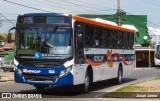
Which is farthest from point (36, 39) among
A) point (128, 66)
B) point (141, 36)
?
point (141, 36)

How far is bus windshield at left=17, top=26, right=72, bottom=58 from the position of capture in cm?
1638

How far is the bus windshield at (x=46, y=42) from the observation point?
16.4 m

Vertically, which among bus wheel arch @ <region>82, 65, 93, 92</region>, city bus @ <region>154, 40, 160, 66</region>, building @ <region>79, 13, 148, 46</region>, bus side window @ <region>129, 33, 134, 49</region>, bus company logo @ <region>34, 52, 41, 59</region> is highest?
building @ <region>79, 13, 148, 46</region>

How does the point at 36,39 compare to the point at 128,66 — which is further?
the point at 128,66

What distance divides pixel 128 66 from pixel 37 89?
875 cm

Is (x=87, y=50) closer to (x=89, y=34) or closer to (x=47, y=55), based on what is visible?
(x=89, y=34)

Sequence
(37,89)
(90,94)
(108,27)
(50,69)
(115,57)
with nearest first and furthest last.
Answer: (50,69) < (90,94) < (37,89) < (108,27) < (115,57)

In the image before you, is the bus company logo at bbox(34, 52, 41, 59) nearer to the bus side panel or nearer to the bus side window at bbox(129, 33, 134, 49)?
the bus side panel

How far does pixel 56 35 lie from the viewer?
16516 mm

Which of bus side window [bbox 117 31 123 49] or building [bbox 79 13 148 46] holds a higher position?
building [bbox 79 13 148 46]

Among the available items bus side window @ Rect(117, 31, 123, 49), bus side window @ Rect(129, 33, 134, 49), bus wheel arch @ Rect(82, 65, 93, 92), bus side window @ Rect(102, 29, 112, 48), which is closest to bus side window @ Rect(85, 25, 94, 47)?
bus wheel arch @ Rect(82, 65, 93, 92)

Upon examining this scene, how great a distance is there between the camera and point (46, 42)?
16.5 meters

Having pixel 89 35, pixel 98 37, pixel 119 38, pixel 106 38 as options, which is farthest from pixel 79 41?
pixel 119 38

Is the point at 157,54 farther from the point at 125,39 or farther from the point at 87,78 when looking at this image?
the point at 87,78
